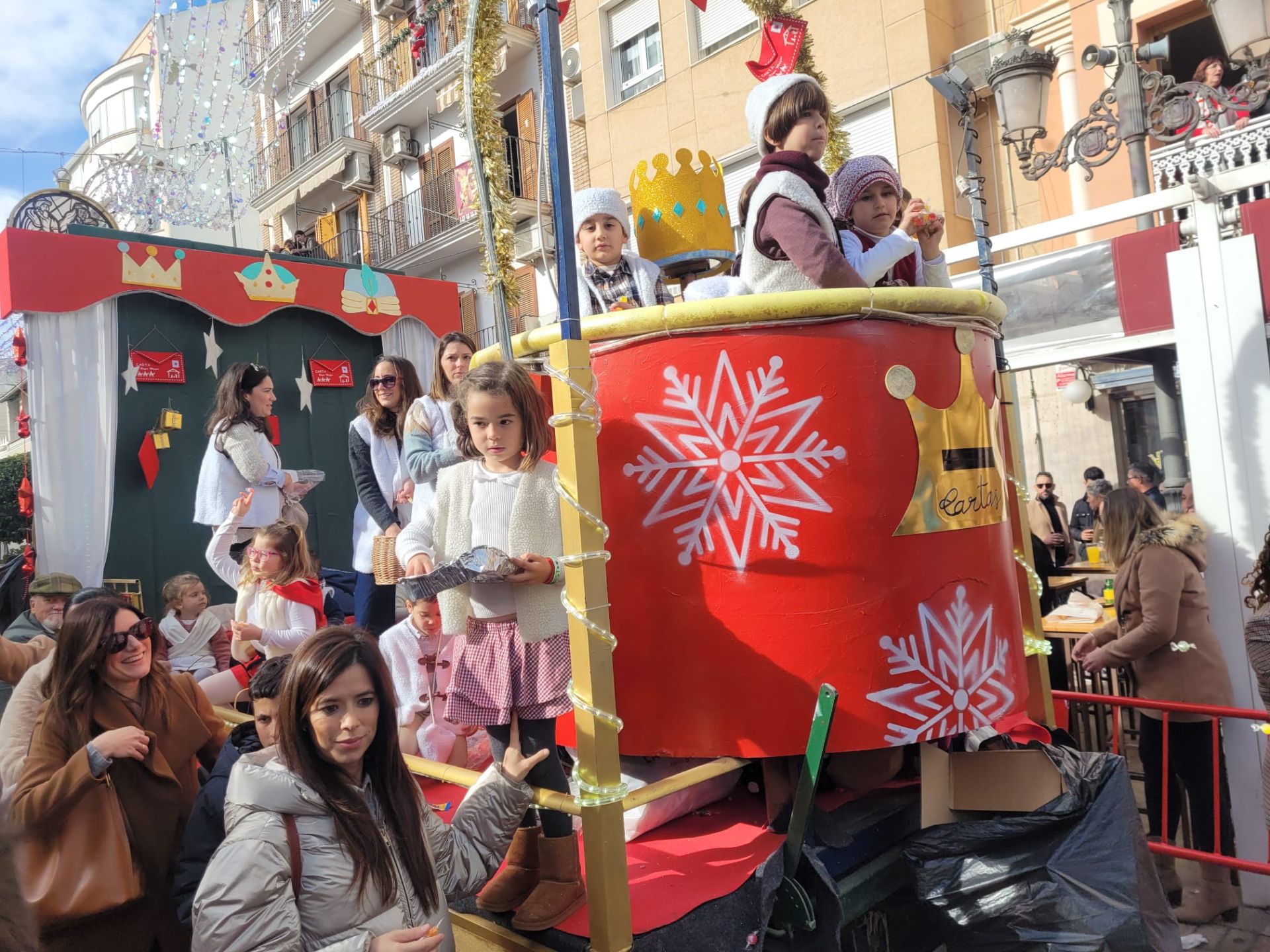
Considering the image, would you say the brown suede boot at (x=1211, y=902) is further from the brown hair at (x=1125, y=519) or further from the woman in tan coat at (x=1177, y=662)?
the brown hair at (x=1125, y=519)

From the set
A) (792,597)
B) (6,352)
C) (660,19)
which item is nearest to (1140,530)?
(792,597)

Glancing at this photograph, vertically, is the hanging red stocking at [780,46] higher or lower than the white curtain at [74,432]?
higher

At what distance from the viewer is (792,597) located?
2.66 meters

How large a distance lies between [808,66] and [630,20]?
519 inches

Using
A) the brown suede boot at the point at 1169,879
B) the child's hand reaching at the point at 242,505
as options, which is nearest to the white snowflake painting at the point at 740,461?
the child's hand reaching at the point at 242,505

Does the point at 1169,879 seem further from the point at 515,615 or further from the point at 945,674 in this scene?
the point at 515,615

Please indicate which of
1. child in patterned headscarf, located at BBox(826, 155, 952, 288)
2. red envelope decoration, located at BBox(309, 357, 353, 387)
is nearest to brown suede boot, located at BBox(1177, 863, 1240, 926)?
child in patterned headscarf, located at BBox(826, 155, 952, 288)

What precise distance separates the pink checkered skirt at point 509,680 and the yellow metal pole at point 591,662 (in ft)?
0.62

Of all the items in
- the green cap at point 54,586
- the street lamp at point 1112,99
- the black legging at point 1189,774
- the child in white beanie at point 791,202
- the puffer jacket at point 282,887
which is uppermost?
the street lamp at point 1112,99

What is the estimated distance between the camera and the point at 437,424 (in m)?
4.01

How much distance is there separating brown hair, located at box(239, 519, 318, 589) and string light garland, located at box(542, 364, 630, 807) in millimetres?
2427

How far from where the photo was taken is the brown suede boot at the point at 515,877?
255 centimetres

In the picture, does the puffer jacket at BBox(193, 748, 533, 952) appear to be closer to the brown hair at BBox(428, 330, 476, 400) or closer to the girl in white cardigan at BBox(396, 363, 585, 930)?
the girl in white cardigan at BBox(396, 363, 585, 930)

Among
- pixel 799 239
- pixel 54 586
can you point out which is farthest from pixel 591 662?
pixel 54 586
